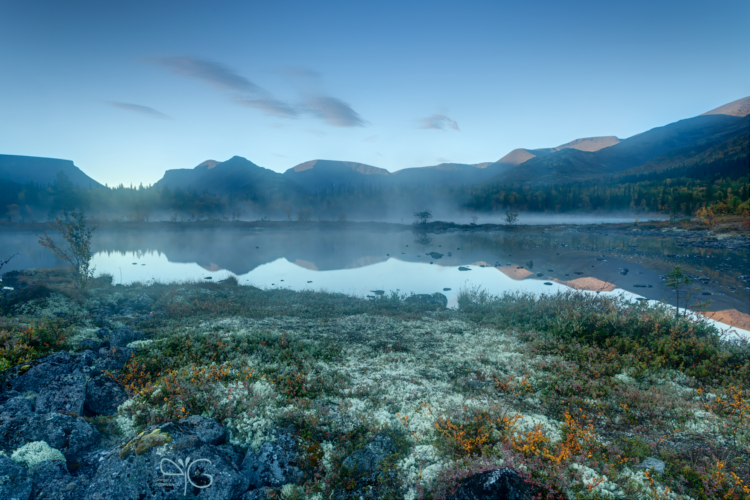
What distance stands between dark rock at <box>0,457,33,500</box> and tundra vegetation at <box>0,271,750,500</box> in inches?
76.2

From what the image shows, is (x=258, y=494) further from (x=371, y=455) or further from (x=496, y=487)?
(x=496, y=487)

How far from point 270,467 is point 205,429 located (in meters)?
1.84

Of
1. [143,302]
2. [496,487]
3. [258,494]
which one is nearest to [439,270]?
[143,302]

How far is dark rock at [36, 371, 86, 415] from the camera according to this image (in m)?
8.14

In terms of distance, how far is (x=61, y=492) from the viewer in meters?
5.95

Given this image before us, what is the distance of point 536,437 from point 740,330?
849 inches

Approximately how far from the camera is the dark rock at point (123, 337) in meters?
12.2

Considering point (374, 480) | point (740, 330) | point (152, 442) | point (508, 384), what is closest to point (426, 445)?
point (374, 480)

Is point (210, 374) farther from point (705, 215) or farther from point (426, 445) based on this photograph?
point (705, 215)

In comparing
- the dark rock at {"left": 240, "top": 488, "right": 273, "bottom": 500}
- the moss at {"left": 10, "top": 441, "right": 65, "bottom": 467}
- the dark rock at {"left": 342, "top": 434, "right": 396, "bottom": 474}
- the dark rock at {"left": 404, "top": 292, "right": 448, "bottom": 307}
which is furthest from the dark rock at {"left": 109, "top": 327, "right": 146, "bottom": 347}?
the dark rock at {"left": 404, "top": 292, "right": 448, "bottom": 307}

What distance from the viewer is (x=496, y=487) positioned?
18.3ft

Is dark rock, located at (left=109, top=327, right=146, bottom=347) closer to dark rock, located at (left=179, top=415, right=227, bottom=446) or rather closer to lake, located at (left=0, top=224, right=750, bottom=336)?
dark rock, located at (left=179, top=415, right=227, bottom=446)
